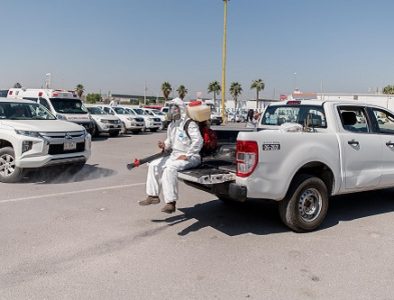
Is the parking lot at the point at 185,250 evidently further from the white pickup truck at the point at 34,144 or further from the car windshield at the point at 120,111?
the car windshield at the point at 120,111

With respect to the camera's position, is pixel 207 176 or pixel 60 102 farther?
pixel 60 102

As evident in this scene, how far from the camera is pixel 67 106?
1711 cm

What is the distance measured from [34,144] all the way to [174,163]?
12.5 ft

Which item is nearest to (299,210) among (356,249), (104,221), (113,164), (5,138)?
(356,249)

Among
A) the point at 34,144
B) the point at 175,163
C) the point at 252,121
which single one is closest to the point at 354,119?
the point at 175,163

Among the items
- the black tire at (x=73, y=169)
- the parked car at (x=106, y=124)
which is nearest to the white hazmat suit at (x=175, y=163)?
the black tire at (x=73, y=169)

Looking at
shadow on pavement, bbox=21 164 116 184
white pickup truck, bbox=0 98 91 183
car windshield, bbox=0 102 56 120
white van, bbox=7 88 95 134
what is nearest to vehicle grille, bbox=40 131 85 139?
white pickup truck, bbox=0 98 91 183

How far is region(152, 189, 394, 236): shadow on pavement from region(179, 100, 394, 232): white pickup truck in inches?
18.6

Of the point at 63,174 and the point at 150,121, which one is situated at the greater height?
the point at 150,121

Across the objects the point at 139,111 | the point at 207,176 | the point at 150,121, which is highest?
the point at 139,111

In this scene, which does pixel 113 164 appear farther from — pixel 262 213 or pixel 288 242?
pixel 288 242

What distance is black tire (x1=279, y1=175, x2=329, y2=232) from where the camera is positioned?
493 cm

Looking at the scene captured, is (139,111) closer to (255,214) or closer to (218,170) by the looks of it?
(255,214)

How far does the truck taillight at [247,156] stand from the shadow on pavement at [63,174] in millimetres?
4832
